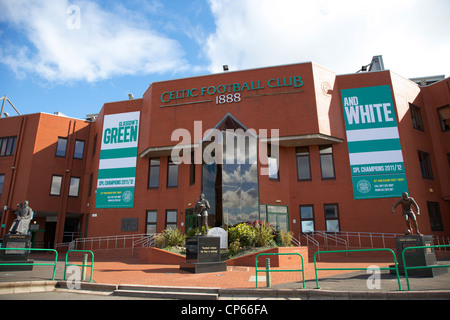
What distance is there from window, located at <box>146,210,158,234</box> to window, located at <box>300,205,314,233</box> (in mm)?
10077

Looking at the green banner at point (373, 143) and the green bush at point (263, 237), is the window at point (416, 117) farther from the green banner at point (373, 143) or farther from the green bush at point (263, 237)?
the green bush at point (263, 237)

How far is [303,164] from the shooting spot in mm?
21125

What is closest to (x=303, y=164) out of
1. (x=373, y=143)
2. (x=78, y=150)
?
(x=373, y=143)

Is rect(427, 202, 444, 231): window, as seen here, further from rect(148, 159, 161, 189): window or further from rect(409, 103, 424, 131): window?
rect(148, 159, 161, 189): window

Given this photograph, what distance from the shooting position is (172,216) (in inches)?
854

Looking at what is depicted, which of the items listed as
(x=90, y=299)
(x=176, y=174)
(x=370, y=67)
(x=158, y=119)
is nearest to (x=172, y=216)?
(x=176, y=174)

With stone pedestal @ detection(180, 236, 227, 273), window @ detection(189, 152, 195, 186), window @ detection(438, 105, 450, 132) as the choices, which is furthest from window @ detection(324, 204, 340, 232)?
window @ detection(438, 105, 450, 132)

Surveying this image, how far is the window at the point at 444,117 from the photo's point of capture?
21.6m

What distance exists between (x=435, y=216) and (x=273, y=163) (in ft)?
35.9

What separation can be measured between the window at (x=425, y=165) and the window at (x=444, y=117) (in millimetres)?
2420

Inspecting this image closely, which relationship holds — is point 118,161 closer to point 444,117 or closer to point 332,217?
point 332,217

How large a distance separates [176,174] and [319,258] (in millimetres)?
11589

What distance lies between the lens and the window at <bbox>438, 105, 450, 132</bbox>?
70.9 feet
